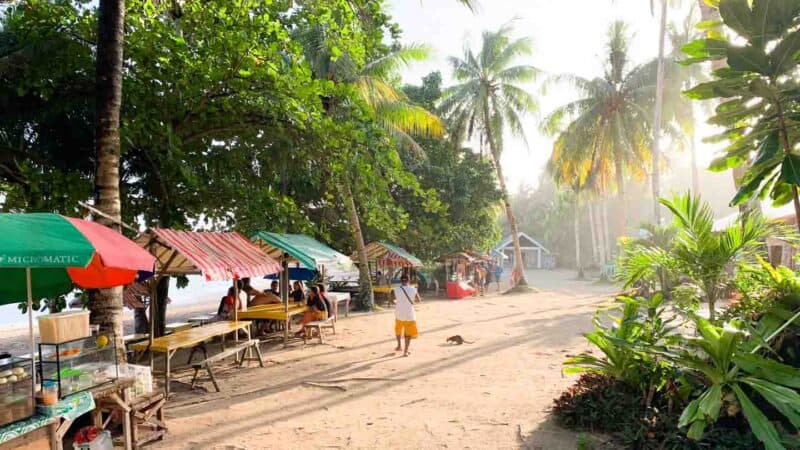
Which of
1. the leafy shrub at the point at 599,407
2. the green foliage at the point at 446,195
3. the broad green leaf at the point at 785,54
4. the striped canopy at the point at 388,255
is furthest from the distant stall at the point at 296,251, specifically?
the green foliage at the point at 446,195

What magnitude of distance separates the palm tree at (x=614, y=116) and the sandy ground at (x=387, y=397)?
15.4m

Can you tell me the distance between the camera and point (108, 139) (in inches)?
210

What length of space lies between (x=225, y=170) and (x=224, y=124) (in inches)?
74.3

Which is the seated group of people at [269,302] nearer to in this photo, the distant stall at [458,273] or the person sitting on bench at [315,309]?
the person sitting on bench at [315,309]

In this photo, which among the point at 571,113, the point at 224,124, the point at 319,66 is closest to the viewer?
the point at 224,124

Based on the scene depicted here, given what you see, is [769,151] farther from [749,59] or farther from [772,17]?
[772,17]

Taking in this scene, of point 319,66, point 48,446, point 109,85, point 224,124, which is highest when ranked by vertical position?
point 319,66

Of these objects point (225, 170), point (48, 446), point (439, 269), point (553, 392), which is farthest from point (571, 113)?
point (48, 446)

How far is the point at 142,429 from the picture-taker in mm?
5258

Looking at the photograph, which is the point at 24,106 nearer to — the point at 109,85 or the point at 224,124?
the point at 224,124

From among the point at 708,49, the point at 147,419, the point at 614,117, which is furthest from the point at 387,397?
the point at 614,117

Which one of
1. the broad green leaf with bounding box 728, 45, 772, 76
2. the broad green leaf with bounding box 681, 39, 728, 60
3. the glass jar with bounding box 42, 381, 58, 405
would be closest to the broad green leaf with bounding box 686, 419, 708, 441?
the broad green leaf with bounding box 728, 45, 772, 76

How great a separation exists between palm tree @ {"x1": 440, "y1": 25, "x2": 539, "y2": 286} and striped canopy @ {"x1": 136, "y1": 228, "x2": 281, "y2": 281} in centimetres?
1681

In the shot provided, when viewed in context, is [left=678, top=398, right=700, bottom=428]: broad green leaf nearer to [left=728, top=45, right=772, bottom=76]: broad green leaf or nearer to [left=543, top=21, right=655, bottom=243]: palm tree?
[left=728, top=45, right=772, bottom=76]: broad green leaf
